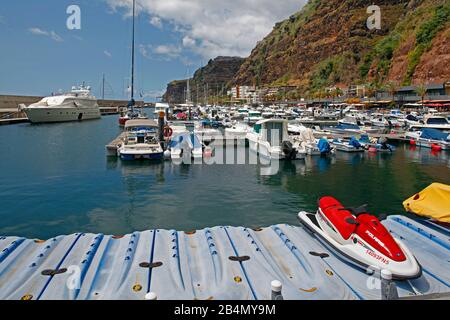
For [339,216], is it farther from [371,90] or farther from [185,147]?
[371,90]

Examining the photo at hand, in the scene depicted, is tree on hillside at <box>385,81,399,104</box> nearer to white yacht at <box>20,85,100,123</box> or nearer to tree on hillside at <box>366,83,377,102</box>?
tree on hillside at <box>366,83,377,102</box>

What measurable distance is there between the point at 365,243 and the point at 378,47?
6056 inches

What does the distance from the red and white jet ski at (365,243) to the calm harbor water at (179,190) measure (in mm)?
5287

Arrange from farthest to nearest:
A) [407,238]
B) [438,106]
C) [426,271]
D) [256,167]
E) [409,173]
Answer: [438,106], [256,167], [409,173], [407,238], [426,271]

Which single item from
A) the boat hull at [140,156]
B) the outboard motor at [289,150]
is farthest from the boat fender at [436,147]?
the boat hull at [140,156]

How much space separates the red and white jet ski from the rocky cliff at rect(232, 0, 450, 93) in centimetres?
10622

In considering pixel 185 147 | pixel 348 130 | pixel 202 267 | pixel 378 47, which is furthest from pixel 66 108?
pixel 378 47

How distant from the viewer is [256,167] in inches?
1100

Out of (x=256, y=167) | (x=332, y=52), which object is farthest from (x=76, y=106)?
(x=332, y=52)

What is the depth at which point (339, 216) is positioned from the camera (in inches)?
369

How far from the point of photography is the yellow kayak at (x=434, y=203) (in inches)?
428

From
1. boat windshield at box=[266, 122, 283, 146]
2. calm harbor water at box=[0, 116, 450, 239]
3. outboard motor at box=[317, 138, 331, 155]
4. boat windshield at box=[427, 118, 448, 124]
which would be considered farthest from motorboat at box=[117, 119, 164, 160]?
boat windshield at box=[427, 118, 448, 124]

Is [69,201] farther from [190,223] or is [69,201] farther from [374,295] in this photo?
[374,295]

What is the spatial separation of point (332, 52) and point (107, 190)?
18019 cm
